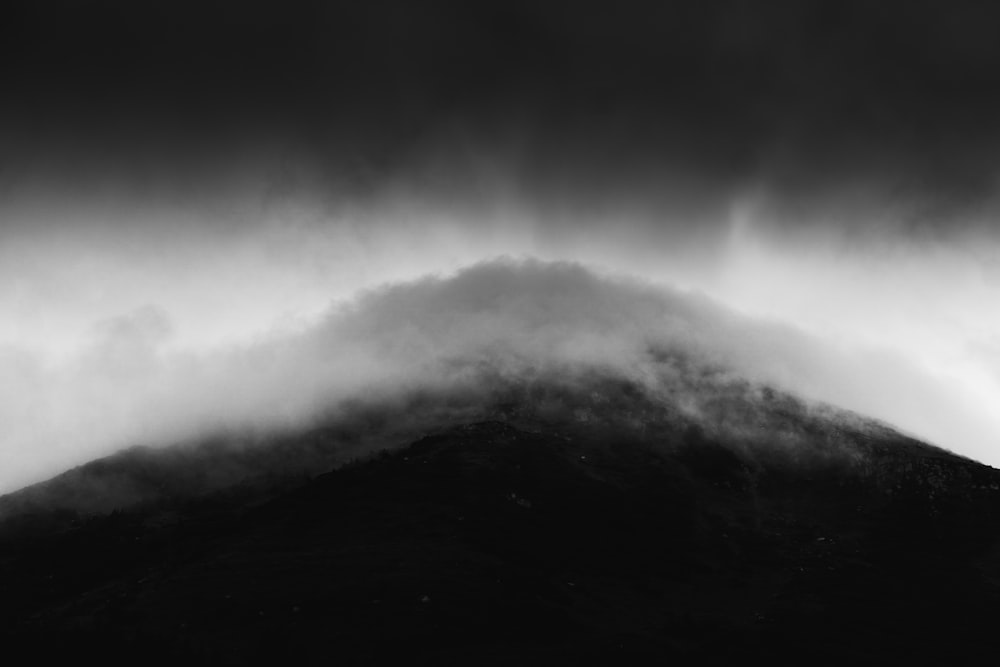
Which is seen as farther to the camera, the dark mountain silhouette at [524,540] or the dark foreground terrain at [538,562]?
the dark mountain silhouette at [524,540]

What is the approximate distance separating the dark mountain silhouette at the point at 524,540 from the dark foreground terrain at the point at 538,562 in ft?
1.34

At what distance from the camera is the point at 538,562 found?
9456cm

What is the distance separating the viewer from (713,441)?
152 metres

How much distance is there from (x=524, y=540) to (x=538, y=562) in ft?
21.3

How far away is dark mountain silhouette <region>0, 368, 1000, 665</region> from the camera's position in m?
73.2

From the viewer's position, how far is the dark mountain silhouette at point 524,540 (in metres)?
73.2

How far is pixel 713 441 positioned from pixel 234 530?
9451 centimetres

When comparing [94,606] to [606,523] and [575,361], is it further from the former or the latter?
[575,361]

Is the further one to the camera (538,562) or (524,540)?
(524,540)

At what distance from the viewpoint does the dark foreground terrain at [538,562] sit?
71.6 meters

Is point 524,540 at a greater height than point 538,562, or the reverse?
point 524,540

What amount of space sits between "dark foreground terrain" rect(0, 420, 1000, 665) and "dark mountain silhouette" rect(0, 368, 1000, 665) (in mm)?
409

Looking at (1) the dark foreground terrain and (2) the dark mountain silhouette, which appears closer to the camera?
(1) the dark foreground terrain

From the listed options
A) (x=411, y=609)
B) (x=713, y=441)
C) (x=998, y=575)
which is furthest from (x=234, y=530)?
(x=998, y=575)
